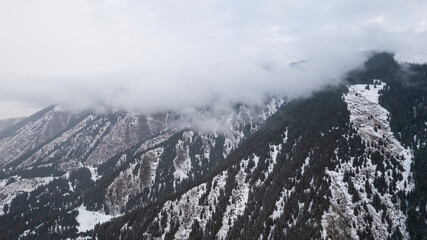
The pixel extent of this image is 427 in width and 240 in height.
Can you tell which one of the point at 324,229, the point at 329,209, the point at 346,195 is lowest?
the point at 324,229

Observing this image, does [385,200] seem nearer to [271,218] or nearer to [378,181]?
[378,181]

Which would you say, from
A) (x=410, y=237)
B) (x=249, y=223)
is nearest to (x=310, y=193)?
(x=249, y=223)

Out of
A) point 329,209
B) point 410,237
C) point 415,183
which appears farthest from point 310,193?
point 415,183

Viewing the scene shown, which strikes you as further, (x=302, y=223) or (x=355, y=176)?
(x=355, y=176)

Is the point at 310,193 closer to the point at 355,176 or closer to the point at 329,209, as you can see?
the point at 329,209

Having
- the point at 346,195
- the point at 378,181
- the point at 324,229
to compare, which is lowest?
the point at 324,229

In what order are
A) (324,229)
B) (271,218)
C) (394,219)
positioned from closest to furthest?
(324,229), (394,219), (271,218)

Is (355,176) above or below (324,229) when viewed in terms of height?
above

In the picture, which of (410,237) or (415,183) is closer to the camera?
(410,237)

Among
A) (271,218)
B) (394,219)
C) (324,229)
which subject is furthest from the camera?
(271,218)
